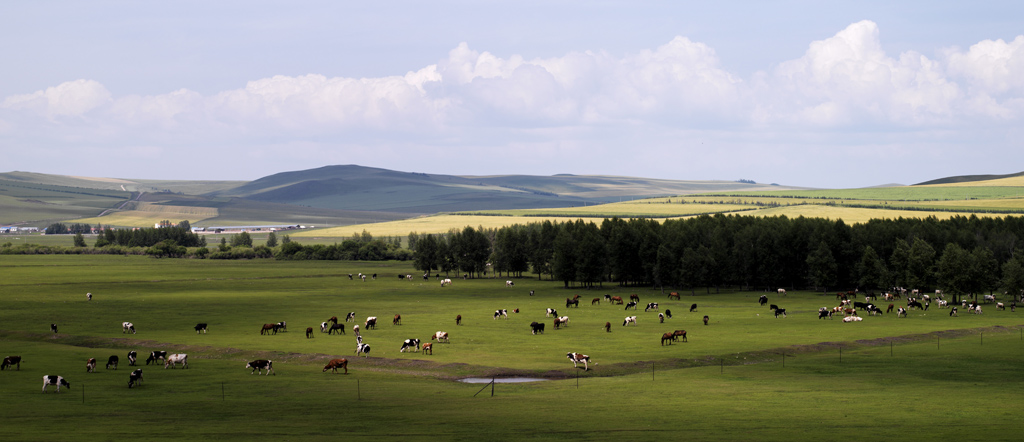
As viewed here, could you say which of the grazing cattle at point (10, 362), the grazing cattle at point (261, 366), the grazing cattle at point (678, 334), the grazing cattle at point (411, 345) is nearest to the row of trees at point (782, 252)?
the grazing cattle at point (678, 334)

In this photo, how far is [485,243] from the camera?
150250mm

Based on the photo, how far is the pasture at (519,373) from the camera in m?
33.2

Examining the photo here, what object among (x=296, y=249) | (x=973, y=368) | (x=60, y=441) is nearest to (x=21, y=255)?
(x=296, y=249)

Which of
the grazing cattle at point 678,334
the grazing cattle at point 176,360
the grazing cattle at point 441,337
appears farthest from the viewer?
the grazing cattle at point 441,337

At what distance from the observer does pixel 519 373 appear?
155 ft

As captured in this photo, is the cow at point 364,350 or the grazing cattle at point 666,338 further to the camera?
the grazing cattle at point 666,338

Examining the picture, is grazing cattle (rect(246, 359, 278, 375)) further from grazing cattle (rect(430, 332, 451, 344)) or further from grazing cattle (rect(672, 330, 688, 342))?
grazing cattle (rect(672, 330, 688, 342))

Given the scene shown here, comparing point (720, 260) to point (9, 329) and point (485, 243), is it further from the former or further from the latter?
point (9, 329)

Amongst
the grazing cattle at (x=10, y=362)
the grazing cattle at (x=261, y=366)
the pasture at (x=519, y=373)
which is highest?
the grazing cattle at (x=10, y=362)

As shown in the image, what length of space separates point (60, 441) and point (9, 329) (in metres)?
43.4

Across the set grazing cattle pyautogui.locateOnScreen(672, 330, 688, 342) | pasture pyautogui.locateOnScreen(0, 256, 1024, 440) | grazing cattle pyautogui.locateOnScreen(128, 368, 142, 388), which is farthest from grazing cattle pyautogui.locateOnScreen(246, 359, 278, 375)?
grazing cattle pyautogui.locateOnScreen(672, 330, 688, 342)

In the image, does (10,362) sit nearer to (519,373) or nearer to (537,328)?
(519,373)

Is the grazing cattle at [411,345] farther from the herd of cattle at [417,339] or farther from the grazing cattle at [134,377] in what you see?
the grazing cattle at [134,377]

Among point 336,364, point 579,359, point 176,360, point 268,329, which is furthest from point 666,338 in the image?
point 176,360
